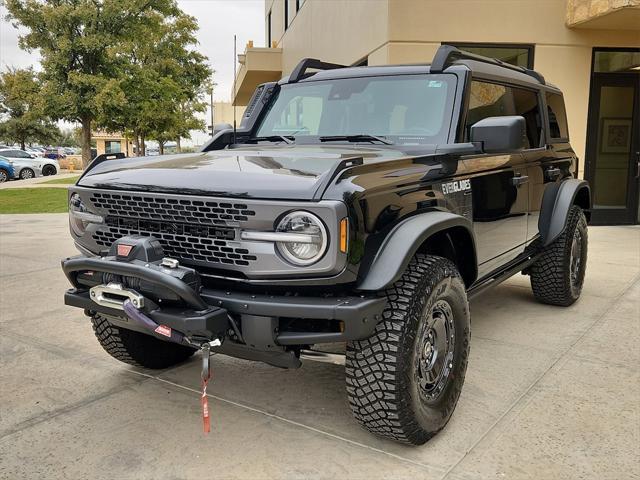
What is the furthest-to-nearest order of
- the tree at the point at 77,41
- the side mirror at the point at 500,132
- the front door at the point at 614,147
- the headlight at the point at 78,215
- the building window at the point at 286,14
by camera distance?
the building window at the point at 286,14 → the tree at the point at 77,41 → the front door at the point at 614,147 → the side mirror at the point at 500,132 → the headlight at the point at 78,215

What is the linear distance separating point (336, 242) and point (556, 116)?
3.67m

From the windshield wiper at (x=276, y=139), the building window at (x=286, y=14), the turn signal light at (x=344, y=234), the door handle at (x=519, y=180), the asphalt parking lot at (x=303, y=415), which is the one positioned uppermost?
the building window at (x=286, y=14)

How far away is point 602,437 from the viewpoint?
2.94 m

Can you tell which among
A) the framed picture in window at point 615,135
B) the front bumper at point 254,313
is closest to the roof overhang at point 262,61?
the framed picture in window at point 615,135

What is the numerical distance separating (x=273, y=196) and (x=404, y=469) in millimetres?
1341

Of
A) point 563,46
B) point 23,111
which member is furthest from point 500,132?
point 23,111

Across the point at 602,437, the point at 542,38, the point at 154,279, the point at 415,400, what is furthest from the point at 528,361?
the point at 542,38

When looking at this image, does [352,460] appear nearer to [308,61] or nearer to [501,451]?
[501,451]

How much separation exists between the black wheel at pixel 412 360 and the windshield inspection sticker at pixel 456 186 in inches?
17.1

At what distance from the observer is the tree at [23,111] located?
797 inches

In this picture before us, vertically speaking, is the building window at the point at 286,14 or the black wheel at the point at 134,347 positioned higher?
the building window at the point at 286,14

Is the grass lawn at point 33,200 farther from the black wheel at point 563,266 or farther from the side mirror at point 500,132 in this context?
the side mirror at point 500,132

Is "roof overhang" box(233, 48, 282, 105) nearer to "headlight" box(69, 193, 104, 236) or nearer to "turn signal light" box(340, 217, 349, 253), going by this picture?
"headlight" box(69, 193, 104, 236)

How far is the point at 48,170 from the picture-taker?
32719mm
